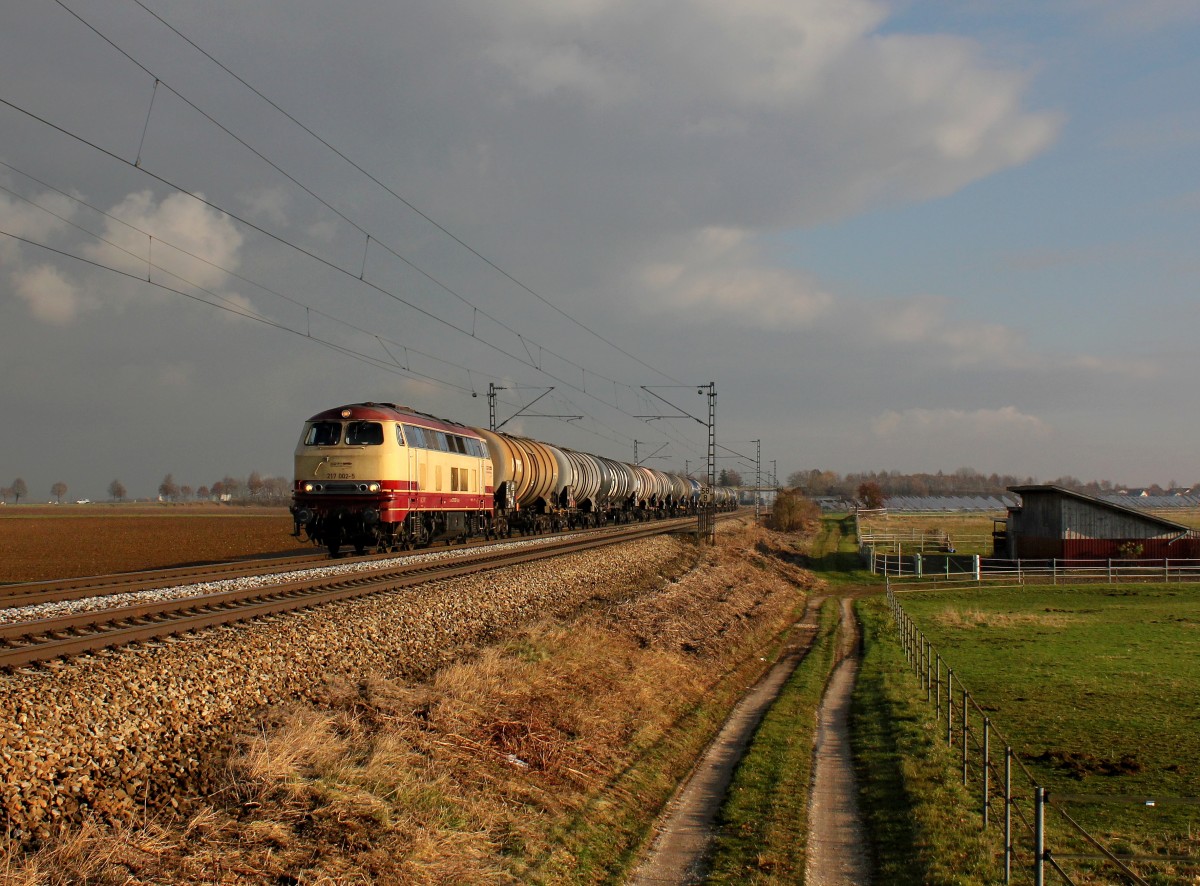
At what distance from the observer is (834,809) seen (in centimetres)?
1257

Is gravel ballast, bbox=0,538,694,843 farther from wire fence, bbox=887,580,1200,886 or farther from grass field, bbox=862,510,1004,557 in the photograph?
grass field, bbox=862,510,1004,557

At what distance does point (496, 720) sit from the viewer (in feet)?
40.8

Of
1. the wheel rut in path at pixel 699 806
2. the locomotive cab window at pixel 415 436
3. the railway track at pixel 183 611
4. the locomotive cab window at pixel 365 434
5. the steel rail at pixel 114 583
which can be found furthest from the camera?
the locomotive cab window at pixel 415 436

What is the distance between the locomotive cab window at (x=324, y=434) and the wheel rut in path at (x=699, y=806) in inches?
552

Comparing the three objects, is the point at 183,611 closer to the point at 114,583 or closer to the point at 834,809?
the point at 114,583

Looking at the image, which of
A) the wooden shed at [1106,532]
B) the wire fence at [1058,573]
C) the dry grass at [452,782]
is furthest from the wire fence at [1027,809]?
the wooden shed at [1106,532]

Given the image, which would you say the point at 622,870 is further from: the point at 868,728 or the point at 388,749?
the point at 868,728

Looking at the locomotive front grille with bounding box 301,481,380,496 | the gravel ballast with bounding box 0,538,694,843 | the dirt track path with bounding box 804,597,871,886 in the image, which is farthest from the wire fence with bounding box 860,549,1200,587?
the gravel ballast with bounding box 0,538,694,843

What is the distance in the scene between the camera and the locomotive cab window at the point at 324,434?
2736cm

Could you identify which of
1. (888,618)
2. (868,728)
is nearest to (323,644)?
(868,728)

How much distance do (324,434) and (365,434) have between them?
1.50 m

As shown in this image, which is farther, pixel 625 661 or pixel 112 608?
pixel 625 661

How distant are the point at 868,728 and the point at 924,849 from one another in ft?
22.0

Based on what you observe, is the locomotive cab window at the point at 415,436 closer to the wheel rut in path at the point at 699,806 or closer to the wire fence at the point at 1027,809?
the wheel rut in path at the point at 699,806
